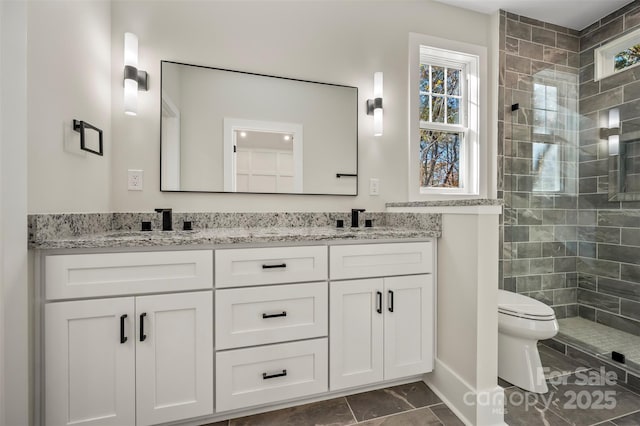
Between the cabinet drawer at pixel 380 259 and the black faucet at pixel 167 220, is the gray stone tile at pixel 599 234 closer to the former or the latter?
the cabinet drawer at pixel 380 259

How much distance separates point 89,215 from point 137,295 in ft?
1.81

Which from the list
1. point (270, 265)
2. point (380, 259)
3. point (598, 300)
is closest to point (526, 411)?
point (380, 259)

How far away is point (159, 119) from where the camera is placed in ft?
5.66

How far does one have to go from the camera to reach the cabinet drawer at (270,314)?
1.27 metres

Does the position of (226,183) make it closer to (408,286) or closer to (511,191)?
(408,286)

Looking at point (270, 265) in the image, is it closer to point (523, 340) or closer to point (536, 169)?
point (523, 340)

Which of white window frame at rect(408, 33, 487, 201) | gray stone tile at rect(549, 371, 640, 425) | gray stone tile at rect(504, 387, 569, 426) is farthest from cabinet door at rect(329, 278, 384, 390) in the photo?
white window frame at rect(408, 33, 487, 201)

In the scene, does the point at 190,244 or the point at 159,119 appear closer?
the point at 190,244

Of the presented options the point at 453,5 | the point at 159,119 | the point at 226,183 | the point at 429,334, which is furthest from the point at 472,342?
the point at 453,5

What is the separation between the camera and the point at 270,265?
1312 millimetres

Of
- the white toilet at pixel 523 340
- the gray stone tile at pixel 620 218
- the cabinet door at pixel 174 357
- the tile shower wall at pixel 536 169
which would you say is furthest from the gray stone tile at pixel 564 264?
the cabinet door at pixel 174 357

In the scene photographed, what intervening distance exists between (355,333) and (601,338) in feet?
6.45

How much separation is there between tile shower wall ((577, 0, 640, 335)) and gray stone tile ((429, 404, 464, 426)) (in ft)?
6.01

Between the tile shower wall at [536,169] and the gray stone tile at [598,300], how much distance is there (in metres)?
0.06
